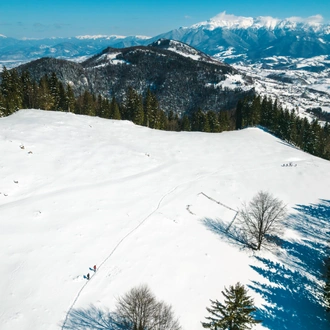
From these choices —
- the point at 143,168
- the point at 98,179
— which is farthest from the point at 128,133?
the point at 98,179

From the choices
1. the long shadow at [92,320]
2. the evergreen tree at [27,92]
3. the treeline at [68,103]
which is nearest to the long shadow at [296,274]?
Answer: the long shadow at [92,320]

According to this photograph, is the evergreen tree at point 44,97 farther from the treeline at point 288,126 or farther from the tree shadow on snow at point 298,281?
the treeline at point 288,126

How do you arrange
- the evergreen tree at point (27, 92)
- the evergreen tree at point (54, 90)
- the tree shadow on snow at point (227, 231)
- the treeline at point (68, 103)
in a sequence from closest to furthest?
1. the tree shadow on snow at point (227, 231)
2. the treeline at point (68, 103)
3. the evergreen tree at point (27, 92)
4. the evergreen tree at point (54, 90)

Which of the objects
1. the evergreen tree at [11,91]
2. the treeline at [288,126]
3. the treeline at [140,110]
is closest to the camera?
the evergreen tree at [11,91]

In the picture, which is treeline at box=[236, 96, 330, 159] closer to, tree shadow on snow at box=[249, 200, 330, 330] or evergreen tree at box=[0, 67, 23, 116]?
tree shadow on snow at box=[249, 200, 330, 330]

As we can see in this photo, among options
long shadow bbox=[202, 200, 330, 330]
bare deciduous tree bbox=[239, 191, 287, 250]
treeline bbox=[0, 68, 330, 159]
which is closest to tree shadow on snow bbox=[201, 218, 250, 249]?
long shadow bbox=[202, 200, 330, 330]

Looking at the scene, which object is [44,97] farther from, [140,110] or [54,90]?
[140,110]

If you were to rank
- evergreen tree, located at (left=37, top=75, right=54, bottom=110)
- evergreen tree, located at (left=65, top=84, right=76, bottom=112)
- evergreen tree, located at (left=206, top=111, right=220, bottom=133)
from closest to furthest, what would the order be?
evergreen tree, located at (left=37, top=75, right=54, bottom=110) < evergreen tree, located at (left=65, top=84, right=76, bottom=112) < evergreen tree, located at (left=206, top=111, right=220, bottom=133)
